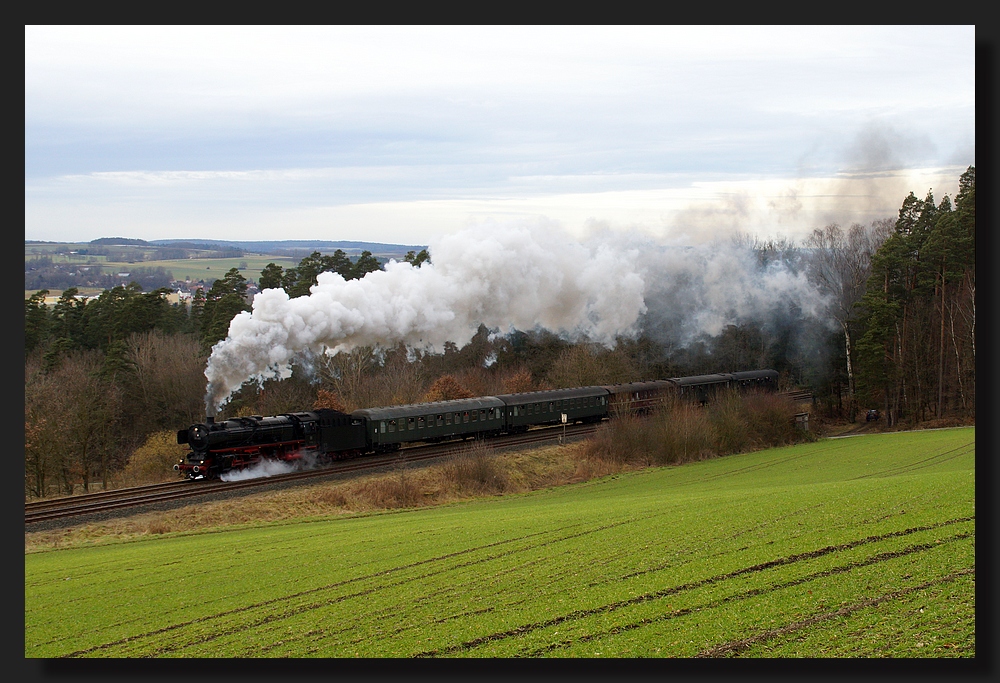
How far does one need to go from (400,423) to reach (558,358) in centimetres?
2930

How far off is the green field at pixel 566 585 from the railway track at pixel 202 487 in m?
4.75

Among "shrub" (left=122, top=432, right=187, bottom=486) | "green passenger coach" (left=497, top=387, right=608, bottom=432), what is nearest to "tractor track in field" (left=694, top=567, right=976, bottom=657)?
"green passenger coach" (left=497, top=387, right=608, bottom=432)

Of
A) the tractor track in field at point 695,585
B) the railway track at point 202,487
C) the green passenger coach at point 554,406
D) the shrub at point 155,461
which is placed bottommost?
the shrub at point 155,461

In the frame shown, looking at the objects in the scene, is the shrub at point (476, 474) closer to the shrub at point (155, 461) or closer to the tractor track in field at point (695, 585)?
the shrub at point (155, 461)

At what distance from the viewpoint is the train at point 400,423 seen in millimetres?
37938

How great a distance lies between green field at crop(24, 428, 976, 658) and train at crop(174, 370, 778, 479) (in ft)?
30.0

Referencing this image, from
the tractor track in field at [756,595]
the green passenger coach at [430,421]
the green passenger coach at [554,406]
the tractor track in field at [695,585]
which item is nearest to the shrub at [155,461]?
the green passenger coach at [430,421]

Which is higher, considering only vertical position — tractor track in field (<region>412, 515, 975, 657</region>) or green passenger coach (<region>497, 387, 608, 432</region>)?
green passenger coach (<region>497, 387, 608, 432</region>)

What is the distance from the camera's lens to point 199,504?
33.7m

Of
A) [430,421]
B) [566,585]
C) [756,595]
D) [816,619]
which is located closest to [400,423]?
[430,421]

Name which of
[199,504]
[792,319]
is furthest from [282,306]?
[792,319]

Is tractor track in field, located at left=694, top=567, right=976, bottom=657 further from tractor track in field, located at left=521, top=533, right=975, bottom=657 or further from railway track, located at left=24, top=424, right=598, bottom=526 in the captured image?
railway track, located at left=24, top=424, right=598, bottom=526

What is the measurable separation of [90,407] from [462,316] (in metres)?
29.2

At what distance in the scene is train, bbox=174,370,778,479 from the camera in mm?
37938
